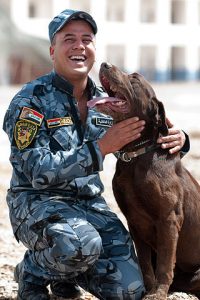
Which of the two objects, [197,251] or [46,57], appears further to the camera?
[46,57]

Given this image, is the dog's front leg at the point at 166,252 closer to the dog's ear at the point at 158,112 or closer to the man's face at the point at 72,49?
the dog's ear at the point at 158,112

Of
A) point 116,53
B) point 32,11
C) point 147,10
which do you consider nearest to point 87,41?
point 32,11

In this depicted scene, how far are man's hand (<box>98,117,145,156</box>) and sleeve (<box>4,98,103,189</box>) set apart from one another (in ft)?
0.15

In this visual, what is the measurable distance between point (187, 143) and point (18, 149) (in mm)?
1091

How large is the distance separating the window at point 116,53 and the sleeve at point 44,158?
46.0 metres

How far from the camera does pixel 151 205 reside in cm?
433

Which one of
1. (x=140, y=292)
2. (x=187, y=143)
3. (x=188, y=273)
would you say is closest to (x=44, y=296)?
(x=140, y=292)

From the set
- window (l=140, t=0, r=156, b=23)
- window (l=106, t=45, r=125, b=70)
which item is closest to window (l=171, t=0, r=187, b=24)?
window (l=140, t=0, r=156, b=23)

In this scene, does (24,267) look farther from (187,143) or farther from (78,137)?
(187,143)

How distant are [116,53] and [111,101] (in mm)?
46719

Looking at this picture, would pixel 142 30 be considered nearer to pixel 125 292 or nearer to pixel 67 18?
pixel 67 18

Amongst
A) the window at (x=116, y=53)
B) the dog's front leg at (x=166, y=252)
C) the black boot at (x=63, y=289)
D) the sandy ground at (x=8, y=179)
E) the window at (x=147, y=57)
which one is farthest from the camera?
the window at (x=147, y=57)

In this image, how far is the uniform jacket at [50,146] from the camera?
418 centimetres

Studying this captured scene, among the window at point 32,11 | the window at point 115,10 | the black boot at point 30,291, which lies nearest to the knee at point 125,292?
the black boot at point 30,291
